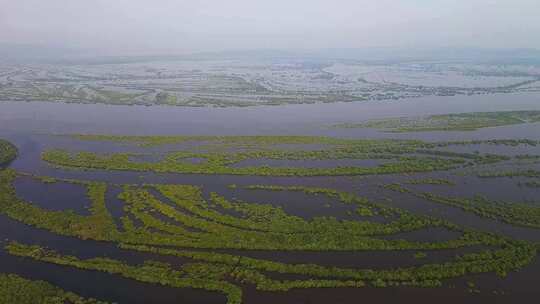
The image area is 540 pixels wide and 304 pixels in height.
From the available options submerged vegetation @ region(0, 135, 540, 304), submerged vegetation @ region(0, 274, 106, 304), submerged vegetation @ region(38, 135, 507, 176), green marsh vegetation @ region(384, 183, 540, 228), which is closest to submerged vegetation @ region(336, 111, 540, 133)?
submerged vegetation @ region(38, 135, 507, 176)

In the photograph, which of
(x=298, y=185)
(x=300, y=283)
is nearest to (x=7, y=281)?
(x=300, y=283)

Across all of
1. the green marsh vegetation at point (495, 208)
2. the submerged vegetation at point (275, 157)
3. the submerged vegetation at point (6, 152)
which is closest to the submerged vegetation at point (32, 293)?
the submerged vegetation at point (275, 157)

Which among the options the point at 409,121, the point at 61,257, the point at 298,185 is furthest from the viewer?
the point at 409,121

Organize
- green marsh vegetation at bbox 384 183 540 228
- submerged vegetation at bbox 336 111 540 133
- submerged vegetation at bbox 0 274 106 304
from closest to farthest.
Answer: submerged vegetation at bbox 0 274 106 304, green marsh vegetation at bbox 384 183 540 228, submerged vegetation at bbox 336 111 540 133

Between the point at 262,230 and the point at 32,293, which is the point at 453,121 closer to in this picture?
the point at 262,230

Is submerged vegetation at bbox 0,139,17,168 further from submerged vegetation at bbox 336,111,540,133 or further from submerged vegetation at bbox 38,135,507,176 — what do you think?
submerged vegetation at bbox 336,111,540,133

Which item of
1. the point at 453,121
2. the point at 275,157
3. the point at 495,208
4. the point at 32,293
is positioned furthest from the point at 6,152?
the point at 453,121

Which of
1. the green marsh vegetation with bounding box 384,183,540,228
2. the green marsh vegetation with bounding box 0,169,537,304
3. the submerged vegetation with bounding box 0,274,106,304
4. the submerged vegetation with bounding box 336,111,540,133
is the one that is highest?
the submerged vegetation with bounding box 336,111,540,133

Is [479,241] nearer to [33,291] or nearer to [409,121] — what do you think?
[33,291]
